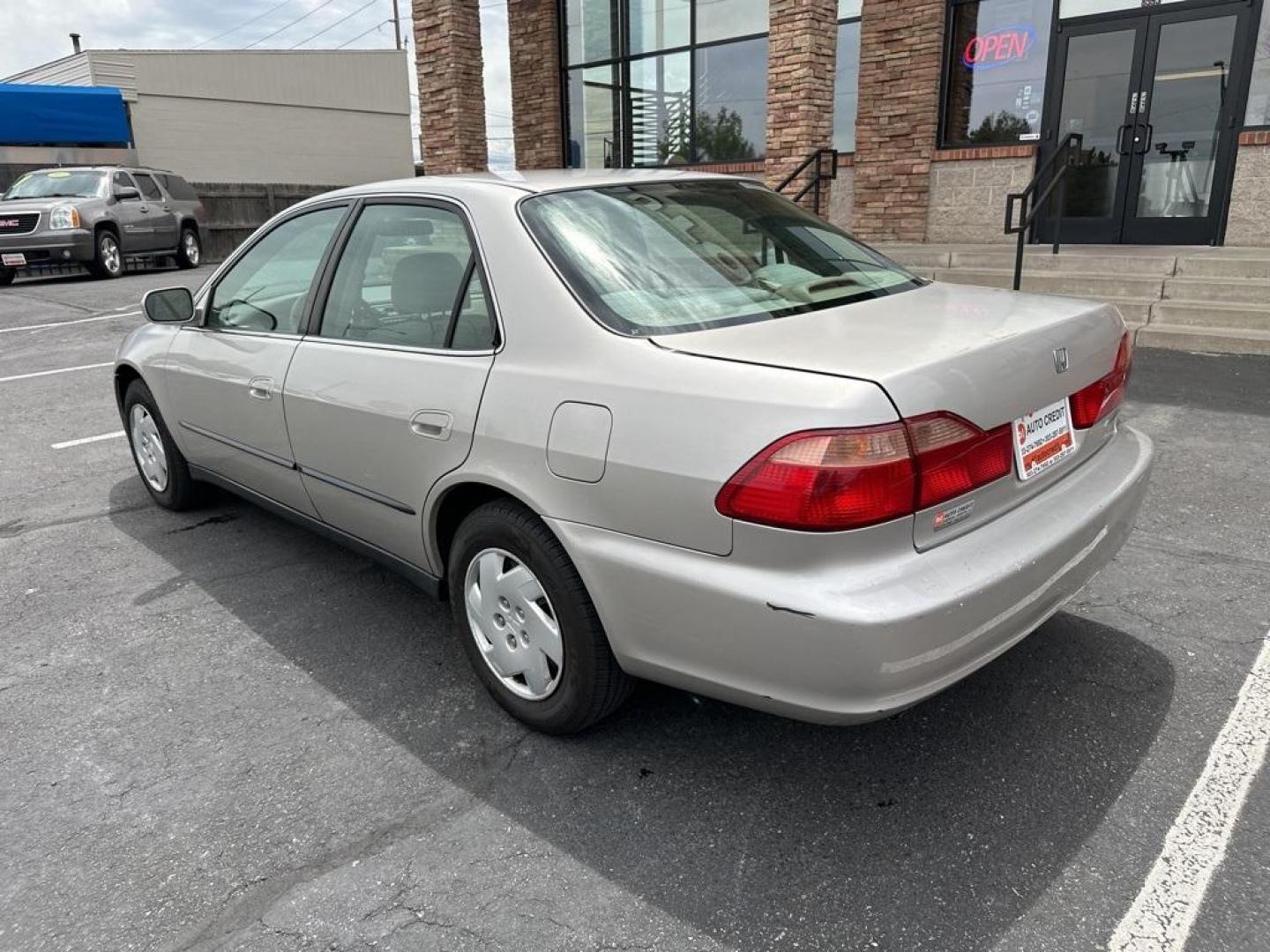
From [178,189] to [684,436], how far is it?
19823 millimetres

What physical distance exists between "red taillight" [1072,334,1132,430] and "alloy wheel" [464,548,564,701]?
1586 millimetres

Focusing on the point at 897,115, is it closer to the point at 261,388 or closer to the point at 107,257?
the point at 261,388

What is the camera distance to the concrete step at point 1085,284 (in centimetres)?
890

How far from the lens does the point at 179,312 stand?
14.0 feet

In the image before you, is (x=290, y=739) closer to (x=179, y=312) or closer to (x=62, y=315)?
(x=179, y=312)

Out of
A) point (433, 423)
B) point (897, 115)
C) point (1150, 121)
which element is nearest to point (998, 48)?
point (897, 115)

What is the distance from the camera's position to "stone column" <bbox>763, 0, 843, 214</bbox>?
410 inches

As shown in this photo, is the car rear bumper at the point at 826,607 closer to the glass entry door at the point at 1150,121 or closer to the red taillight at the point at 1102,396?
the red taillight at the point at 1102,396

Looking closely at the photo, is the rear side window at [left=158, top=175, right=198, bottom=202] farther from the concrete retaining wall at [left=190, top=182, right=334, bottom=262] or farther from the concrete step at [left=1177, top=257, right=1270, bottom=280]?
the concrete step at [left=1177, top=257, right=1270, bottom=280]

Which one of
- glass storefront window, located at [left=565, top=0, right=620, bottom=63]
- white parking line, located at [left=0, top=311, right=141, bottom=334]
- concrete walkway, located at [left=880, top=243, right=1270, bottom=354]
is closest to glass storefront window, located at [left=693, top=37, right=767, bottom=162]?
glass storefront window, located at [left=565, top=0, right=620, bottom=63]

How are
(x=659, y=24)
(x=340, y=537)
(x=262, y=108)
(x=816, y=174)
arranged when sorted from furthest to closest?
(x=262, y=108) < (x=659, y=24) < (x=816, y=174) < (x=340, y=537)

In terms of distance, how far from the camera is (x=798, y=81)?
10.6 m

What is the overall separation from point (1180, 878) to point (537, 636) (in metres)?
1.68

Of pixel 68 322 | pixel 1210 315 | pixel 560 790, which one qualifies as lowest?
pixel 560 790
